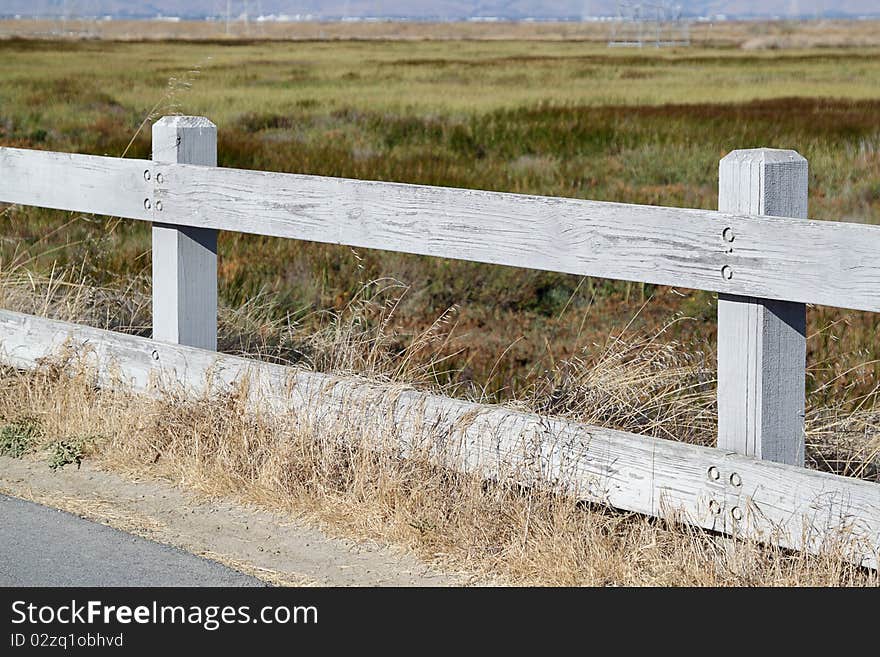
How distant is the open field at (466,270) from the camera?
199 inches

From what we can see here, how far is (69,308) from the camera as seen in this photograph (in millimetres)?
6508

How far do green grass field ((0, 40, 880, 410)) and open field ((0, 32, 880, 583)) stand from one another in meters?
0.05

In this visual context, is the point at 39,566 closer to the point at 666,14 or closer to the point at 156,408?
the point at 156,408

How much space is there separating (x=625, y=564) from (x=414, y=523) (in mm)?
751

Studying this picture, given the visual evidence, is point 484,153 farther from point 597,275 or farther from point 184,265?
point 597,275

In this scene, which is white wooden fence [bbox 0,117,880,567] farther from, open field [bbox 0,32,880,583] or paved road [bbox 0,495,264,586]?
paved road [bbox 0,495,264,586]

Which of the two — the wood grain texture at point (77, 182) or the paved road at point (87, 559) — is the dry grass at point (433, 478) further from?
the wood grain texture at point (77, 182)

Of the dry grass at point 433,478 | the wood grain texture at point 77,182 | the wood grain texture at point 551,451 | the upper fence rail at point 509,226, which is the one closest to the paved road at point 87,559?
the dry grass at point 433,478

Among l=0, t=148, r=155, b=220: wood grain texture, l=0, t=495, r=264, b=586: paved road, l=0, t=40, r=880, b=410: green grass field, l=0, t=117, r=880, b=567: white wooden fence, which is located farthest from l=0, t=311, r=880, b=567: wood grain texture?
l=0, t=40, r=880, b=410: green grass field

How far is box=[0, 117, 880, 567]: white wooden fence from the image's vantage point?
370 cm

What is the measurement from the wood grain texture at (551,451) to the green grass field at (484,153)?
1.15 meters

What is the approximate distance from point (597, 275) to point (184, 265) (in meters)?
1.88

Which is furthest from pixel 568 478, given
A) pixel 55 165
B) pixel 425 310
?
pixel 425 310

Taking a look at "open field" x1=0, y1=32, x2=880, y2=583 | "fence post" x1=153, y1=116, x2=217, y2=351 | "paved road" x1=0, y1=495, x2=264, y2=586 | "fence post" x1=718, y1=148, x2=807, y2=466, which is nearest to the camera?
"fence post" x1=718, y1=148, x2=807, y2=466
